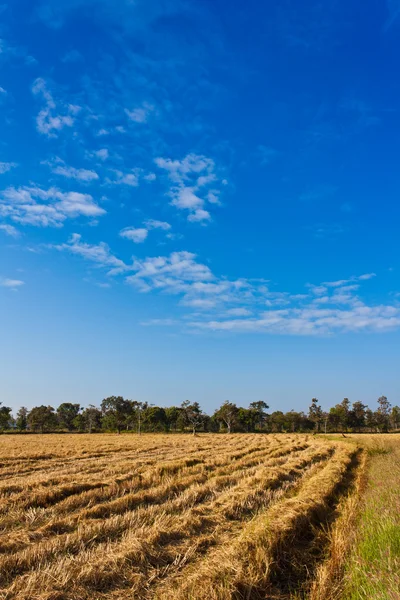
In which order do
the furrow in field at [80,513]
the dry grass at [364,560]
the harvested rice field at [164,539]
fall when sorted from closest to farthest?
1. the dry grass at [364,560]
2. the harvested rice field at [164,539]
3. the furrow in field at [80,513]

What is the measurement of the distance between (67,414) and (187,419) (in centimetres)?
4998

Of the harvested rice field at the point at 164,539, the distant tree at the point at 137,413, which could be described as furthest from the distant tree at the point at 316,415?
the harvested rice field at the point at 164,539

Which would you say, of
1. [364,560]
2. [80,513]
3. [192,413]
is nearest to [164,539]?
[80,513]

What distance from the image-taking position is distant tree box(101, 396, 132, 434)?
104m

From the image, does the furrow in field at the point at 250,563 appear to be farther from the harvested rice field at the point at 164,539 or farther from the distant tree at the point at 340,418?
the distant tree at the point at 340,418

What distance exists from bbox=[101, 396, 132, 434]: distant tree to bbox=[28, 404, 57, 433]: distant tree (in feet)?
54.0

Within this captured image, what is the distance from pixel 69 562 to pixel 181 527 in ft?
9.04

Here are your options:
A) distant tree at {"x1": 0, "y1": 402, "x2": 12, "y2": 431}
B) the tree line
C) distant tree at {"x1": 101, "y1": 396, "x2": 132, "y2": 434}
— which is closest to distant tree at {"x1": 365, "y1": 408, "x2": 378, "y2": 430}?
the tree line

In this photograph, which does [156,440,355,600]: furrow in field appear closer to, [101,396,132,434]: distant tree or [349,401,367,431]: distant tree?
[101,396,132,434]: distant tree

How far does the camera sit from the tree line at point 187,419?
10625 centimetres

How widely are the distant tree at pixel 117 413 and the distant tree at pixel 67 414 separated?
43.6 feet

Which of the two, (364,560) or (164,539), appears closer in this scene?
(364,560)

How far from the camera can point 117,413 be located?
104 m

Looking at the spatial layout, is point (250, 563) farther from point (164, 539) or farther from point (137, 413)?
point (137, 413)
